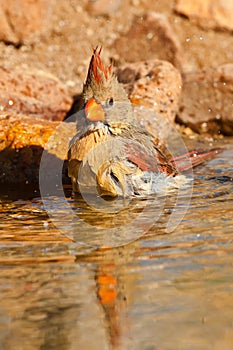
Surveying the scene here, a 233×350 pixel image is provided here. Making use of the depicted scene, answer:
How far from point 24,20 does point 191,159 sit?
2668 mm

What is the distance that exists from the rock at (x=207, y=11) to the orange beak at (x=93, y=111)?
3.65 meters

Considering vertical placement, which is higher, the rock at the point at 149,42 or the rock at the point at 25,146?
the rock at the point at 149,42

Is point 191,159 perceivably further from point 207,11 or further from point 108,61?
point 207,11

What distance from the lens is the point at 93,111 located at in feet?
15.5

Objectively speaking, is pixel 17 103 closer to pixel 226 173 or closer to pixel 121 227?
pixel 226 173

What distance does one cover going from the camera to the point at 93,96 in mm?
4879

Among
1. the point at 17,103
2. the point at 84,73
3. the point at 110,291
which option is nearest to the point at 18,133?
the point at 17,103

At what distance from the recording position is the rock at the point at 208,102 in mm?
7062

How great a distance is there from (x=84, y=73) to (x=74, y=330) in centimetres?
516

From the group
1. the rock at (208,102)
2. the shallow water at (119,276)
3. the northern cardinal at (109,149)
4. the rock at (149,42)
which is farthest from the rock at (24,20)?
the shallow water at (119,276)

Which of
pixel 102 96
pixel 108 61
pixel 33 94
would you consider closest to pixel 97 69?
pixel 102 96

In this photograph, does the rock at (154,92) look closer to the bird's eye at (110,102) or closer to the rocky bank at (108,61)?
the rocky bank at (108,61)

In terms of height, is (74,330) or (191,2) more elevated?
(191,2)

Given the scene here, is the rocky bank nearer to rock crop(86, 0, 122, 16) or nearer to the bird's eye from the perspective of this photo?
rock crop(86, 0, 122, 16)
